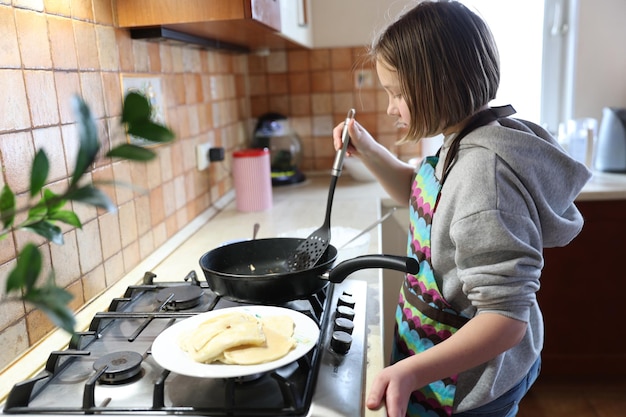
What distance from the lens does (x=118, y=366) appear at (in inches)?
28.0

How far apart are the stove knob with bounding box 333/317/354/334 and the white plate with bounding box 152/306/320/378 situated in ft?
0.22

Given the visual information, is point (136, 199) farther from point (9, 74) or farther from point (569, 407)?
point (569, 407)

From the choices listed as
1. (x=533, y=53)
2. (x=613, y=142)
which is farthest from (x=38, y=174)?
(x=533, y=53)

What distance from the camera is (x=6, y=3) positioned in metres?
0.79

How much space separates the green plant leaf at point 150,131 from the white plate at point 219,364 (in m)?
0.31

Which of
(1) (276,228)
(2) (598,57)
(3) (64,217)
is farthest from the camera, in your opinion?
(2) (598,57)

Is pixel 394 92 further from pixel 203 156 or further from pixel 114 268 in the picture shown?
pixel 203 156

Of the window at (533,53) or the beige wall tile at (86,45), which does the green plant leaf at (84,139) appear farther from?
the window at (533,53)

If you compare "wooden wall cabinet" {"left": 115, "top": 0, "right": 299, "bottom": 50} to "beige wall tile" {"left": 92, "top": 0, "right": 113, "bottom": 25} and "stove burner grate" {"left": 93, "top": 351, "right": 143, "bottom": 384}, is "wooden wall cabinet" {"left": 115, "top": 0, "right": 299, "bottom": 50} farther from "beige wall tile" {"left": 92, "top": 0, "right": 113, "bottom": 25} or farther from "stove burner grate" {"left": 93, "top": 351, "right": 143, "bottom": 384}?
"stove burner grate" {"left": 93, "top": 351, "right": 143, "bottom": 384}

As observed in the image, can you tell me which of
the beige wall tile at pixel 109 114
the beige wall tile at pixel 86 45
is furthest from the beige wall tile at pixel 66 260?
the beige wall tile at pixel 86 45

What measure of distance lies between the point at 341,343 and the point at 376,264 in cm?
13

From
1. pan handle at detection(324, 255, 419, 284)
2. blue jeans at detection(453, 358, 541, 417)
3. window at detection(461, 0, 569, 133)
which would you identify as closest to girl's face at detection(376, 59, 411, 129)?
pan handle at detection(324, 255, 419, 284)

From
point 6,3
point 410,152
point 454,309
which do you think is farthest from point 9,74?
point 410,152

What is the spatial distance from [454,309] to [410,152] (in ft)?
4.79
